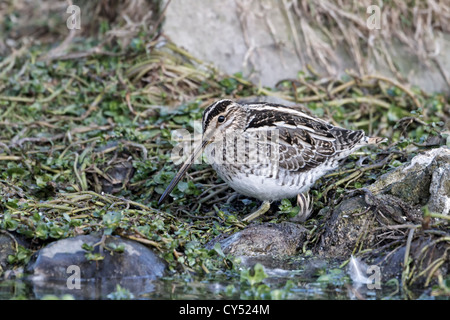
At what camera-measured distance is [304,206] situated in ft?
21.7

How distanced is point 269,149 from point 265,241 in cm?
93

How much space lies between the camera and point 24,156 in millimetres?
7578

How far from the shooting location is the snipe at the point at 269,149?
6355 mm

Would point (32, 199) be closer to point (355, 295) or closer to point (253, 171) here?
point (253, 171)

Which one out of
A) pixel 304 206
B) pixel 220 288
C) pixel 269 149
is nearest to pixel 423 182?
pixel 304 206

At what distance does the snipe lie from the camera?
6.36 meters

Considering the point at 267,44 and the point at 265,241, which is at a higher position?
the point at 267,44

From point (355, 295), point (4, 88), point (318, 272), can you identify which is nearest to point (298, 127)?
point (318, 272)

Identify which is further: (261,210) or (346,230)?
(261,210)

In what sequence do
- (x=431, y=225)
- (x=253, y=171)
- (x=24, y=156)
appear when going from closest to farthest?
(x=431, y=225) < (x=253, y=171) < (x=24, y=156)

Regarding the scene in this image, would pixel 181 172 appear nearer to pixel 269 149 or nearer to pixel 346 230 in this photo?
pixel 269 149

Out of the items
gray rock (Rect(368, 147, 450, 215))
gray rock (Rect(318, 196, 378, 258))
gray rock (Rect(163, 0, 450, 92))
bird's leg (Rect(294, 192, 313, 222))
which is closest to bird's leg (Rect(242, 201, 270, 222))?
bird's leg (Rect(294, 192, 313, 222))

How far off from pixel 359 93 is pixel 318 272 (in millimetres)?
4242

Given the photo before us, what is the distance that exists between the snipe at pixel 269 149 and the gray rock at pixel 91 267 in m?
1.29
